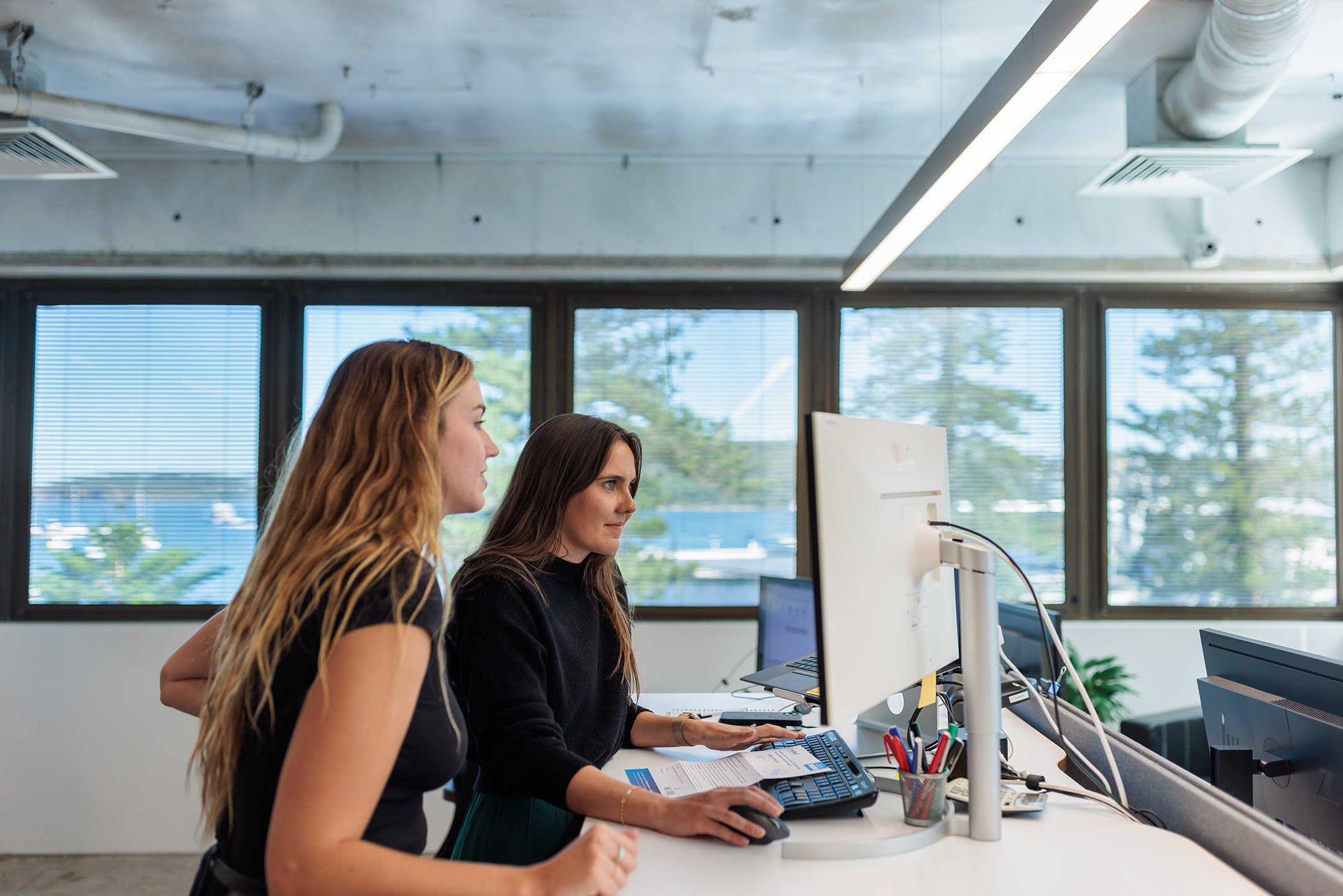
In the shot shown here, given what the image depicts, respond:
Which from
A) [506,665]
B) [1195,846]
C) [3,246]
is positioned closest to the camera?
[1195,846]

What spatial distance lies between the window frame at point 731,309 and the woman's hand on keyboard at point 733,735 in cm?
194

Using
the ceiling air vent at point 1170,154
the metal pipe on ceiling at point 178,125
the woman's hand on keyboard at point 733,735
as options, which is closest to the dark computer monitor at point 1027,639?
the woman's hand on keyboard at point 733,735

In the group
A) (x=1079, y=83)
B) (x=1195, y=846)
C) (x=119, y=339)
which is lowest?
(x=1195, y=846)

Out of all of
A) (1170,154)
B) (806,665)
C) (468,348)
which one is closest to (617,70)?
(468,348)

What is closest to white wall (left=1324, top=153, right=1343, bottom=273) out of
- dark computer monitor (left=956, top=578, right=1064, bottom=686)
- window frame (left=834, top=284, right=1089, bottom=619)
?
window frame (left=834, top=284, right=1089, bottom=619)

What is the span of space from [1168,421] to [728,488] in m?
1.99

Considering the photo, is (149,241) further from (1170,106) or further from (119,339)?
(1170,106)

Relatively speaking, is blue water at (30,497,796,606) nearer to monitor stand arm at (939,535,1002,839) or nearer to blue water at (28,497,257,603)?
blue water at (28,497,257,603)

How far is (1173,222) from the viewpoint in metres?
3.61

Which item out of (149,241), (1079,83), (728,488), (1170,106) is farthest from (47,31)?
(1170,106)

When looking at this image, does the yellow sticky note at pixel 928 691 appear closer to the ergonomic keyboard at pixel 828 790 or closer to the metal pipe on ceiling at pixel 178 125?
the ergonomic keyboard at pixel 828 790

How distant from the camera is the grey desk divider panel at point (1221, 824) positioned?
41.0 inches

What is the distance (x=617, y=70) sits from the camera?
289 centimetres

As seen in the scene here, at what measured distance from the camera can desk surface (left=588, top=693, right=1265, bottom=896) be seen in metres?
1.08
